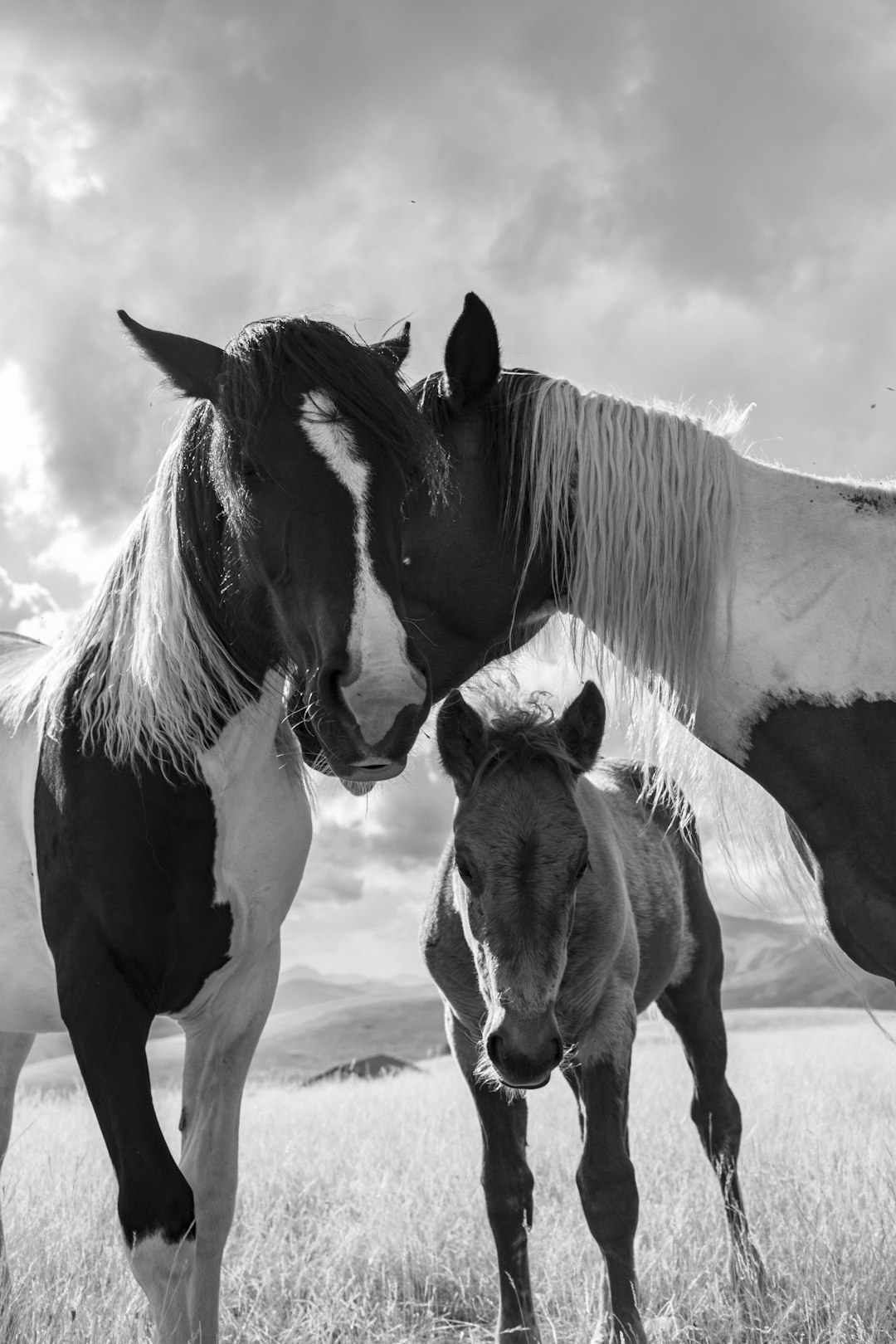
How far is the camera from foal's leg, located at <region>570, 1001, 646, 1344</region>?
143 inches

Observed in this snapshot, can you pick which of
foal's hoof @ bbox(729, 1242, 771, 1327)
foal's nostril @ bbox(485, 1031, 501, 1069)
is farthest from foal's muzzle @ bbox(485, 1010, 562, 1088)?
foal's hoof @ bbox(729, 1242, 771, 1327)

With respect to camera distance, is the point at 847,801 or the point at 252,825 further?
the point at 252,825

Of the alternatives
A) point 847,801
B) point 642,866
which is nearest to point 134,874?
point 847,801

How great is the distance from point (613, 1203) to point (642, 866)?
199 cm

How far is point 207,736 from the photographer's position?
3135mm

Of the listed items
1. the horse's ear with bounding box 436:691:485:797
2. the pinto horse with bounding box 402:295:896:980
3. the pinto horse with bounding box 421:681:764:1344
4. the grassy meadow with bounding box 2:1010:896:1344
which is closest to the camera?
the pinto horse with bounding box 402:295:896:980

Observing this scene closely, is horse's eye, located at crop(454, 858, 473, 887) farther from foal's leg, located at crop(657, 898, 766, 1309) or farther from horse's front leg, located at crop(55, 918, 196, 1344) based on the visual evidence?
foal's leg, located at crop(657, 898, 766, 1309)

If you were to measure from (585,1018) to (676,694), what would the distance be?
1.59 m

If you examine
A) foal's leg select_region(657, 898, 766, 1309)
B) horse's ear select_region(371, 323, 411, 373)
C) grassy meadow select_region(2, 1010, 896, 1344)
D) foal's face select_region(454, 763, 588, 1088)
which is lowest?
grassy meadow select_region(2, 1010, 896, 1344)

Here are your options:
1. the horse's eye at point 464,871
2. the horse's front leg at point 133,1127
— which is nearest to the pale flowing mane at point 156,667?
the horse's front leg at point 133,1127

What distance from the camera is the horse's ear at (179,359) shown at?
302 centimetres

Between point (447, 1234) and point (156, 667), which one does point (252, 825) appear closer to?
point (156, 667)

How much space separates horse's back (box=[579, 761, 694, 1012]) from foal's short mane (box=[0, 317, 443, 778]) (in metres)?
1.78

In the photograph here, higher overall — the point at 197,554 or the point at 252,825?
the point at 197,554
